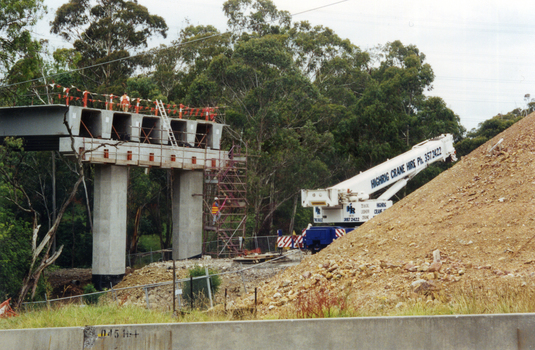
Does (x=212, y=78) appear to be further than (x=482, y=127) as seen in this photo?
No

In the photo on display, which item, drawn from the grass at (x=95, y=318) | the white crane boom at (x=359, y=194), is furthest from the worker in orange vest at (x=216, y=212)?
the grass at (x=95, y=318)

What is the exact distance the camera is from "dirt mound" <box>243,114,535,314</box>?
12.7 metres

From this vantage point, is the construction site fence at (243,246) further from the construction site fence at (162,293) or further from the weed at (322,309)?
the weed at (322,309)

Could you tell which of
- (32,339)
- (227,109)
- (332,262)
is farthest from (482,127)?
(32,339)

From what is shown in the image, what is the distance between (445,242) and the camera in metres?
15.3

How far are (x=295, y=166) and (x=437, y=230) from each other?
101 ft

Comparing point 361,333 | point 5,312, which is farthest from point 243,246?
point 361,333

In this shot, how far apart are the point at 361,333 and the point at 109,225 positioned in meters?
24.5

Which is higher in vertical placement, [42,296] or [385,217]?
[385,217]

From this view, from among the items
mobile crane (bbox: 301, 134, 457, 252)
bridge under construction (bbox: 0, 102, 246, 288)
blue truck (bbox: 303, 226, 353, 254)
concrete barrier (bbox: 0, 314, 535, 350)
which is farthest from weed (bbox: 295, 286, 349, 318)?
bridge under construction (bbox: 0, 102, 246, 288)

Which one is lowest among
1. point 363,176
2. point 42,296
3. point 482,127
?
point 42,296

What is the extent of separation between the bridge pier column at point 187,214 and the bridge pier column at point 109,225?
426 cm

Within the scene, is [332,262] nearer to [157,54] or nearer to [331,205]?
[331,205]

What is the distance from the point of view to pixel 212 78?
1861 inches
